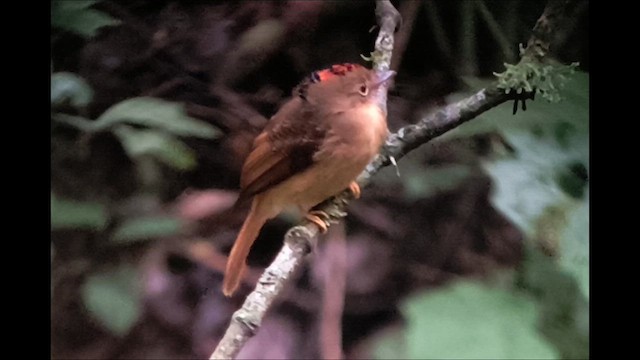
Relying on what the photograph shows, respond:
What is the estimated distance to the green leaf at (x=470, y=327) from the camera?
4.91 feet

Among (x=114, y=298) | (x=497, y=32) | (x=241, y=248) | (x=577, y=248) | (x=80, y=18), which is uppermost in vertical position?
(x=497, y=32)

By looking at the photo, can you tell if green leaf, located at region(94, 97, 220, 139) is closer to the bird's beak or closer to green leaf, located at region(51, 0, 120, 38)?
green leaf, located at region(51, 0, 120, 38)

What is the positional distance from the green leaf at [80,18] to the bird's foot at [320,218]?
1.51ft

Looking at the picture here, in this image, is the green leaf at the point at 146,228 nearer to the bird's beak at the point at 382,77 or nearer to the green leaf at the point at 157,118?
the green leaf at the point at 157,118

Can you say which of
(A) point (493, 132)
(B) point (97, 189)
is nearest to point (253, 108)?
(B) point (97, 189)

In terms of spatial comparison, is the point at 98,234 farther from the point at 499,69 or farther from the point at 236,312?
the point at 499,69

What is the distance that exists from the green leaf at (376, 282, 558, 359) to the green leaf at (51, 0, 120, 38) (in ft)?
2.25

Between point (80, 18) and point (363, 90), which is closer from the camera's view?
point (363, 90)

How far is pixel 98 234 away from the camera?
1564 mm

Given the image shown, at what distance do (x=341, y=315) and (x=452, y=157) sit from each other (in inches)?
12.4

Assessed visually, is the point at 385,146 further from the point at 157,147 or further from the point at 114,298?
the point at 114,298

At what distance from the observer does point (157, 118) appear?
155cm

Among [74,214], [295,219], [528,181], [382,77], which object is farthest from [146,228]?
[528,181]

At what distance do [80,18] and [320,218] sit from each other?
523 mm
